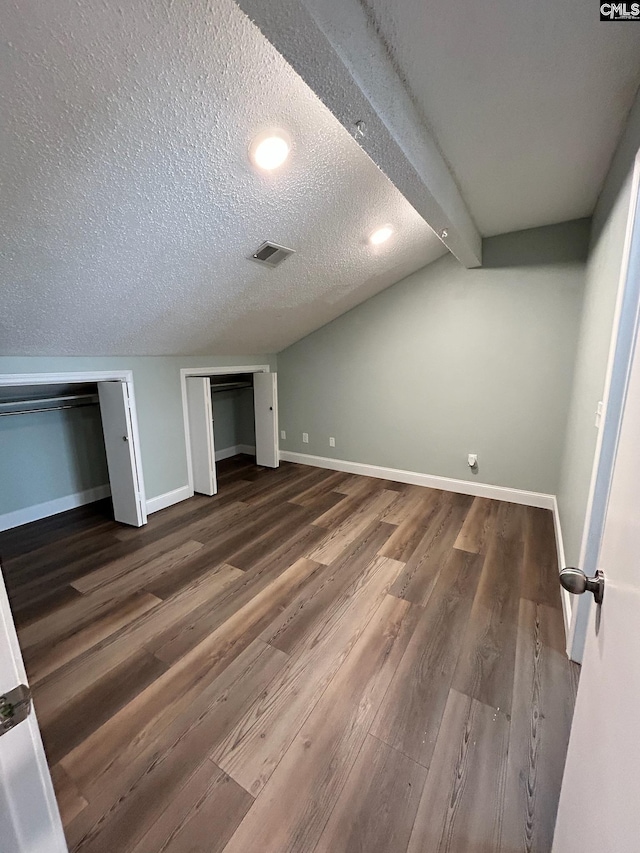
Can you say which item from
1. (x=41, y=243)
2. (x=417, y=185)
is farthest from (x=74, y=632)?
(x=417, y=185)

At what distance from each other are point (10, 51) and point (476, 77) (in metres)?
1.41

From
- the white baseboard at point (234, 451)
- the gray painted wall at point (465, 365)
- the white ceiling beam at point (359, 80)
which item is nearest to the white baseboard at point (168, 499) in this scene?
the white baseboard at point (234, 451)

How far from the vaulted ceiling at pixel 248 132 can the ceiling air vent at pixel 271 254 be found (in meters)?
0.05

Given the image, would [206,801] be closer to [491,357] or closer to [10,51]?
[10,51]

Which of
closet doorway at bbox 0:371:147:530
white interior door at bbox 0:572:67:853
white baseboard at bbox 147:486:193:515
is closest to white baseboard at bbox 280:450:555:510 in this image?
white baseboard at bbox 147:486:193:515

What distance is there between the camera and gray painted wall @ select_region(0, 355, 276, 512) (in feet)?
9.95

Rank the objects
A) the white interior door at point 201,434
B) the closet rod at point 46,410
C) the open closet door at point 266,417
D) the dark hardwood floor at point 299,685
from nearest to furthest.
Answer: the dark hardwood floor at point 299,685 → the closet rod at point 46,410 → the white interior door at point 201,434 → the open closet door at point 266,417

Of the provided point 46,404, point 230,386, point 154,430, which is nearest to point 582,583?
point 154,430

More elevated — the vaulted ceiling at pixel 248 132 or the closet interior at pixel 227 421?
the vaulted ceiling at pixel 248 132

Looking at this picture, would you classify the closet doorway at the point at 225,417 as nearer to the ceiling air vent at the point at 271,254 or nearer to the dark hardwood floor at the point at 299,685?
the dark hardwood floor at the point at 299,685

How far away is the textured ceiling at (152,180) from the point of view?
1.00 meters

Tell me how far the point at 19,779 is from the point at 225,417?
4.43 m

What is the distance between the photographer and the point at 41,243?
150cm

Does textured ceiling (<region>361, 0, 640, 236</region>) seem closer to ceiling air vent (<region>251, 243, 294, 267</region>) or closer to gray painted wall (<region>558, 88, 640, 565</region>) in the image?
gray painted wall (<region>558, 88, 640, 565</region>)
